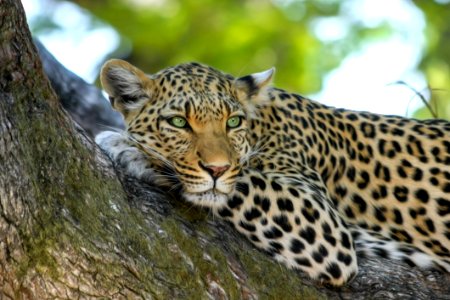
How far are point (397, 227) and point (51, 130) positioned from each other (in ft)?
11.8

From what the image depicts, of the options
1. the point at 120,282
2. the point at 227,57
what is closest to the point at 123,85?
the point at 120,282

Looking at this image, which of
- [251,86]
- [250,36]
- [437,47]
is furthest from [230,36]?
[251,86]

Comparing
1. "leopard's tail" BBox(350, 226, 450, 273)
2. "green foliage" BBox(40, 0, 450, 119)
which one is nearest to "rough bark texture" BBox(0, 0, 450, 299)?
"leopard's tail" BBox(350, 226, 450, 273)

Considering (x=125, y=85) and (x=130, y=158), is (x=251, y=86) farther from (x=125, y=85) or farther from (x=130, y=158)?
(x=130, y=158)

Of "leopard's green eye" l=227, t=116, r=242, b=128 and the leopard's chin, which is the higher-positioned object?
"leopard's green eye" l=227, t=116, r=242, b=128

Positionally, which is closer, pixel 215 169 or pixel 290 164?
pixel 215 169

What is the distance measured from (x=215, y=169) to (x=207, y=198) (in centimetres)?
21

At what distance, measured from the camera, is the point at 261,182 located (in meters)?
7.33

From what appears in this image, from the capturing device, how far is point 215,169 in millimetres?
6848

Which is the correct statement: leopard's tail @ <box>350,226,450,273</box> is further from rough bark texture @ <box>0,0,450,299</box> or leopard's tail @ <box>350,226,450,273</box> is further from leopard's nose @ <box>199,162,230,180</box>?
leopard's nose @ <box>199,162,230,180</box>

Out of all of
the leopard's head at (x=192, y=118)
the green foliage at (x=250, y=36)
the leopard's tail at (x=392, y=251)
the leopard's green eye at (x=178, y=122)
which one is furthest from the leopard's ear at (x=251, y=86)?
the green foliage at (x=250, y=36)

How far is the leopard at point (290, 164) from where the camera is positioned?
7.04 m

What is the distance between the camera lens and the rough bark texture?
17.4ft

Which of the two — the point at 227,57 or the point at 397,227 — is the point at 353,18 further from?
the point at 397,227
